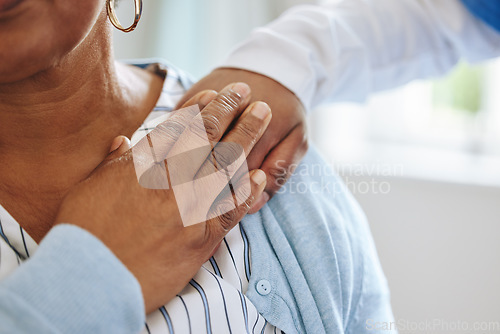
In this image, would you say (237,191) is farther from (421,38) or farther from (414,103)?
(414,103)

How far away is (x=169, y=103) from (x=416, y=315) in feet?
3.23

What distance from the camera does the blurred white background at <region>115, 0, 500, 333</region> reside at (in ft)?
4.33

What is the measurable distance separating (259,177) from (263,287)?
13 centimetres

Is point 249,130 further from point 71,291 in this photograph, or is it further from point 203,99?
point 71,291

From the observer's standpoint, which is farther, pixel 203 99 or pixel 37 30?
pixel 203 99

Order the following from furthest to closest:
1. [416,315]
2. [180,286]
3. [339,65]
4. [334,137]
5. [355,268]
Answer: [334,137], [416,315], [339,65], [355,268], [180,286]

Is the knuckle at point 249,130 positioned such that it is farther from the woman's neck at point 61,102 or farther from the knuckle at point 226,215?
the woman's neck at point 61,102

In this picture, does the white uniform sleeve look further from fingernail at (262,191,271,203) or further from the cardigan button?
the cardigan button

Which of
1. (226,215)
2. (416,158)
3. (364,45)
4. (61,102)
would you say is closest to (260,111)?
(226,215)

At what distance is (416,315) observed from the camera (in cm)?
129

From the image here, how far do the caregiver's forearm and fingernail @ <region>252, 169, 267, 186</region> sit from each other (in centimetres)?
19

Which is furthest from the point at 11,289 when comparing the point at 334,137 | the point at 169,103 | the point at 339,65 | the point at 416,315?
the point at 334,137

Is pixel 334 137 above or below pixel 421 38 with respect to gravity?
below

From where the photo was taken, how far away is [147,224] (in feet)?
1.50
